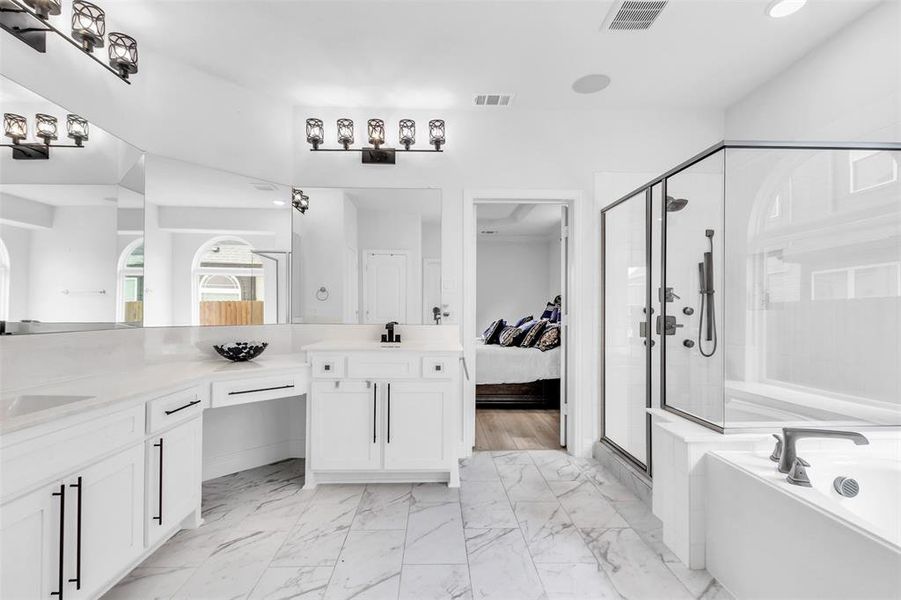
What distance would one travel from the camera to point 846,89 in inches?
89.5

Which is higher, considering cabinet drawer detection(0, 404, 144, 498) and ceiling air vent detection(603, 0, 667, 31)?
ceiling air vent detection(603, 0, 667, 31)

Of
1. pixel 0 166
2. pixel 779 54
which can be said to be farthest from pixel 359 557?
pixel 779 54

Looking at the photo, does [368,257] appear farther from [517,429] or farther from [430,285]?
[517,429]

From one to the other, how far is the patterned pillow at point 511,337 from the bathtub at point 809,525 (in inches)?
122

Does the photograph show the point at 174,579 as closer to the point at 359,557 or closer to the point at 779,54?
the point at 359,557

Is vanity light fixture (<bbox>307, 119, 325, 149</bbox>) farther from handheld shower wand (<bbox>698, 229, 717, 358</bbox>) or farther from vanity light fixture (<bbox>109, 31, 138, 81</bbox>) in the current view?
handheld shower wand (<bbox>698, 229, 717, 358</bbox>)

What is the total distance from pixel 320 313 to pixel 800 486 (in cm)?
288

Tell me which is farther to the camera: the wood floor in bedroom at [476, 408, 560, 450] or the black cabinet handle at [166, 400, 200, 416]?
the wood floor in bedroom at [476, 408, 560, 450]

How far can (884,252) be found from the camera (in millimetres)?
1981

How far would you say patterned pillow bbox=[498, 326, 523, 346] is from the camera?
16.0ft

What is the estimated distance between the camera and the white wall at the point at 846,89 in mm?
2066

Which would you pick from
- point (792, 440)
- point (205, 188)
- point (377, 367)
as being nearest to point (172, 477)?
point (377, 367)

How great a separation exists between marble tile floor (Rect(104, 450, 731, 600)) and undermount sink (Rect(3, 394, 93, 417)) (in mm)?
820

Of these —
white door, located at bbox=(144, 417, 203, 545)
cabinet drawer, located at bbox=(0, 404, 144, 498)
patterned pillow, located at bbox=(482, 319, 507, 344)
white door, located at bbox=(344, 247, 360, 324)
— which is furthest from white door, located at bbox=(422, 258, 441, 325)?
patterned pillow, located at bbox=(482, 319, 507, 344)
